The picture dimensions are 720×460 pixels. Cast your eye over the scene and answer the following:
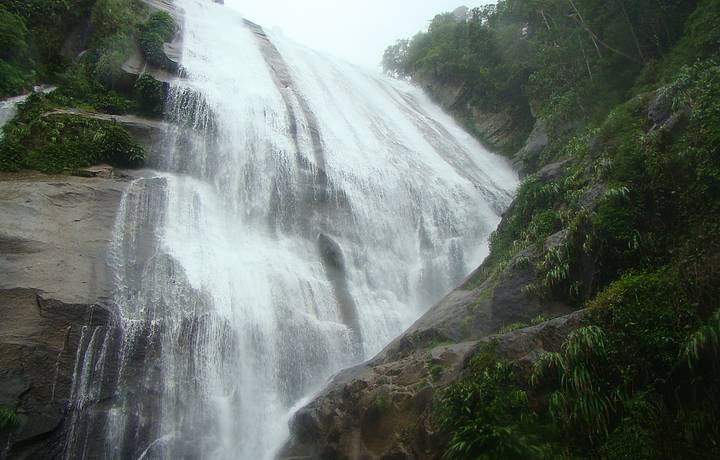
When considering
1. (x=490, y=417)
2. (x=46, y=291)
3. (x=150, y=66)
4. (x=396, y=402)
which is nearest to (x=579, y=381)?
(x=490, y=417)

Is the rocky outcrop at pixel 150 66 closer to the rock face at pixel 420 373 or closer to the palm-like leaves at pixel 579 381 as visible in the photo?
the rock face at pixel 420 373

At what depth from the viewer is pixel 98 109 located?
16781mm

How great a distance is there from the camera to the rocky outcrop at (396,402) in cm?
815

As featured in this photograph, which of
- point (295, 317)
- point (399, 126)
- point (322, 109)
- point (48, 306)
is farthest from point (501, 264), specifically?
point (399, 126)

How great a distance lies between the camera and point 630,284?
783 cm

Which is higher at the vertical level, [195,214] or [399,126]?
[399,126]

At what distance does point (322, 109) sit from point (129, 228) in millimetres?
12067

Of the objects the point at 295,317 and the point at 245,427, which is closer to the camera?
the point at 245,427

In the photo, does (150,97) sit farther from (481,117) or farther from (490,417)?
(481,117)

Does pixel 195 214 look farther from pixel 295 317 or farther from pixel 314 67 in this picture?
pixel 314 67

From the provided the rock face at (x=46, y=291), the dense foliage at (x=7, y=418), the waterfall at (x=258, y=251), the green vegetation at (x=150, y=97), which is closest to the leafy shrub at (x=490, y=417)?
the waterfall at (x=258, y=251)

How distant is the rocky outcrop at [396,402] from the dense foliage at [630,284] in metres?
0.58

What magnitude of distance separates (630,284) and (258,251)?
33.5 feet

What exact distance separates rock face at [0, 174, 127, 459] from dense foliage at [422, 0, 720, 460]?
7.52 meters
